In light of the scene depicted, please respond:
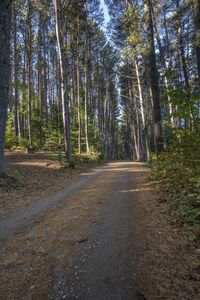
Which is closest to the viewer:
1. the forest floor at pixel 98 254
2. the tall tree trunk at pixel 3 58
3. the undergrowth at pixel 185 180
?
the forest floor at pixel 98 254

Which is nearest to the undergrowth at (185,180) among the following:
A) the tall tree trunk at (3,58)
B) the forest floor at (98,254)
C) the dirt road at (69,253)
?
the forest floor at (98,254)

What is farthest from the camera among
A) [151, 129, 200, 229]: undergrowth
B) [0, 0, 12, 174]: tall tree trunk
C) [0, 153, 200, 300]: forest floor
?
[0, 0, 12, 174]: tall tree trunk

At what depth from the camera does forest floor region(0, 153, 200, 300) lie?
2633mm

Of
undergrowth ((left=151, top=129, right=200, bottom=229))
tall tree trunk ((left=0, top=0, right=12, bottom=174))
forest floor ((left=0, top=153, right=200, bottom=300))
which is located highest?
tall tree trunk ((left=0, top=0, right=12, bottom=174))

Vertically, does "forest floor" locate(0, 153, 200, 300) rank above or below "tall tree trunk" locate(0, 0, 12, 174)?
below

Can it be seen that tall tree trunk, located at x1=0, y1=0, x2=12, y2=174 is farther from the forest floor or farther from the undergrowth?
the undergrowth

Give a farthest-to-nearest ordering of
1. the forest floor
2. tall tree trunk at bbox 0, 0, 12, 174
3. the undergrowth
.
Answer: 1. tall tree trunk at bbox 0, 0, 12, 174
2. the undergrowth
3. the forest floor

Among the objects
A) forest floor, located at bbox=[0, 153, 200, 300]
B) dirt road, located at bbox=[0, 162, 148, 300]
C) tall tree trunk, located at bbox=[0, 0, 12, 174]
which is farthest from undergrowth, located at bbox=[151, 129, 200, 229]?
tall tree trunk, located at bbox=[0, 0, 12, 174]

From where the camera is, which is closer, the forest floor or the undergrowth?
the forest floor

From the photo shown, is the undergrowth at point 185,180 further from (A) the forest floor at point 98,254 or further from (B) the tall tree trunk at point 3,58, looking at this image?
(B) the tall tree trunk at point 3,58

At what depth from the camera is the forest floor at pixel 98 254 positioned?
2633 mm

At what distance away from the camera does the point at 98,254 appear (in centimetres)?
341

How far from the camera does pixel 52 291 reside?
263 centimetres

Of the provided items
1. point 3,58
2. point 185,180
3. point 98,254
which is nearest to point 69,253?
point 98,254
